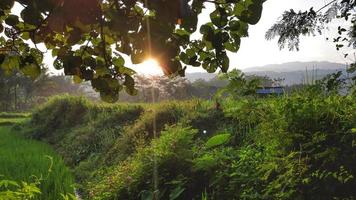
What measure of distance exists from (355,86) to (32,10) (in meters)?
4.05

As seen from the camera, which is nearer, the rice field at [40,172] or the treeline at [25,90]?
the rice field at [40,172]

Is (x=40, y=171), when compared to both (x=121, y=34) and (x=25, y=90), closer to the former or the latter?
(x=121, y=34)

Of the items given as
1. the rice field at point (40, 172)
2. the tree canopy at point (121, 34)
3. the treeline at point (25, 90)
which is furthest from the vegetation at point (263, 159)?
the treeline at point (25, 90)

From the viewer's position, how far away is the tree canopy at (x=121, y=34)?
1.05m

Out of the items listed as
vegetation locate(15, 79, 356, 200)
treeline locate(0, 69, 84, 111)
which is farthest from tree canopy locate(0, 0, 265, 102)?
treeline locate(0, 69, 84, 111)

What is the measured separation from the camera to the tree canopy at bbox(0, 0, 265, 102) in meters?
1.05

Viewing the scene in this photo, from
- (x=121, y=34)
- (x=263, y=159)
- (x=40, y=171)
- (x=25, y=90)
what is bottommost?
(x=25, y=90)

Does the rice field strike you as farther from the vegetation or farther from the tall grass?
the vegetation

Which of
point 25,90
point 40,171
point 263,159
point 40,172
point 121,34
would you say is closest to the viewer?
point 121,34

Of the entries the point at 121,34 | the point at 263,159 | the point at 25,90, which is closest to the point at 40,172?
the point at 263,159

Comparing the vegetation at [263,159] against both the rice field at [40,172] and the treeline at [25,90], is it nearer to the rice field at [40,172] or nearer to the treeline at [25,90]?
the rice field at [40,172]

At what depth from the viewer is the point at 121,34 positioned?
3.68 feet

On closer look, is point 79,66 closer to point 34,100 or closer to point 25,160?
point 25,160

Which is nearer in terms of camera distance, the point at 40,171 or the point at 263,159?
the point at 263,159
